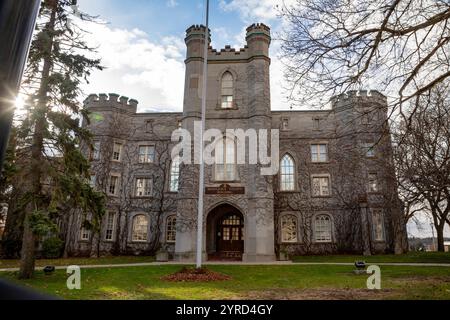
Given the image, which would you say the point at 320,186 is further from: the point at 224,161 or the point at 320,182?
the point at 224,161

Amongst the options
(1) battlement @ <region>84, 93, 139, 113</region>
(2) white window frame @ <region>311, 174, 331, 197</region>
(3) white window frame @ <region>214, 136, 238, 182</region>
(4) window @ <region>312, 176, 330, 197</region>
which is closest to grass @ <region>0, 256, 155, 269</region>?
(3) white window frame @ <region>214, 136, 238, 182</region>

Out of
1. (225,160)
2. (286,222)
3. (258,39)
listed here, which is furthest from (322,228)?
(258,39)

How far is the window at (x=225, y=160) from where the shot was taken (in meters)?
19.0

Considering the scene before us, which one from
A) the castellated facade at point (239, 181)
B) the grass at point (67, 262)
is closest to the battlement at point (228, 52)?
the castellated facade at point (239, 181)

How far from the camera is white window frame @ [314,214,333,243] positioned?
21.9m

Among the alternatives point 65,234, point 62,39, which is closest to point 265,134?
point 62,39

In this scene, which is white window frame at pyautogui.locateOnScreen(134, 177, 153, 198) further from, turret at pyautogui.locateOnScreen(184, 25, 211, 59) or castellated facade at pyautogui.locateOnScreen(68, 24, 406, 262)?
turret at pyautogui.locateOnScreen(184, 25, 211, 59)

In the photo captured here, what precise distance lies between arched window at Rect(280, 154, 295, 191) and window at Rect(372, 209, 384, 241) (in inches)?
224

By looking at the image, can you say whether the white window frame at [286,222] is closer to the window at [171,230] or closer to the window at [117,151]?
the window at [171,230]

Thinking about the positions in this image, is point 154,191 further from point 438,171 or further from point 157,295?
point 438,171

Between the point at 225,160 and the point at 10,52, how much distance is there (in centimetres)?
1869

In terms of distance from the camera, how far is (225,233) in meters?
21.1

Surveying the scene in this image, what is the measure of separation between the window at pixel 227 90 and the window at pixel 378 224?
12.2m

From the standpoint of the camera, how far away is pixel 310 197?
891 inches
